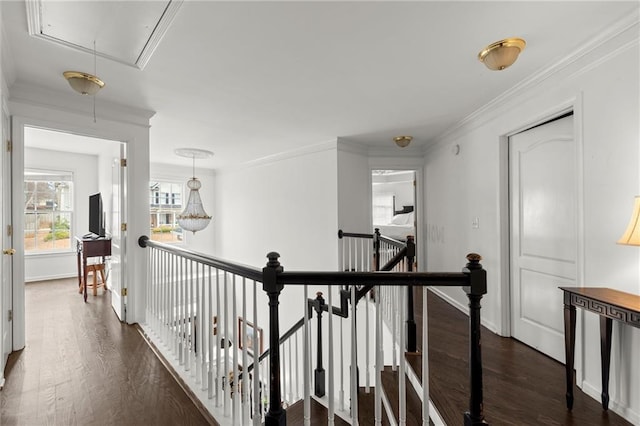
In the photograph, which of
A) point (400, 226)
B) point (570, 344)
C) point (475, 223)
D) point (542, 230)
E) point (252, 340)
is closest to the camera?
point (570, 344)

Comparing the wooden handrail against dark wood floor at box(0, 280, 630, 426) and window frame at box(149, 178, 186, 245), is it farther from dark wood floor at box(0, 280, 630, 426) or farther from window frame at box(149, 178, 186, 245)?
window frame at box(149, 178, 186, 245)

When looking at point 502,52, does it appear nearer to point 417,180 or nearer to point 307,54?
point 307,54

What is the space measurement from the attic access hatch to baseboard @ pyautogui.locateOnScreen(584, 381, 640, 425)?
11.4 ft

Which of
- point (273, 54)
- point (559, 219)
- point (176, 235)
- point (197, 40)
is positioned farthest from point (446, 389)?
point (176, 235)

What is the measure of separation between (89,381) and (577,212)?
371 centimetres

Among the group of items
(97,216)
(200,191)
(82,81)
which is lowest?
(97,216)

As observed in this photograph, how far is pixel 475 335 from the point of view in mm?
1171

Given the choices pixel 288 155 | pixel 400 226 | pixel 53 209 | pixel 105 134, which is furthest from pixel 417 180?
pixel 53 209

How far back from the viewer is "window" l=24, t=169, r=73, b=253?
523 centimetres

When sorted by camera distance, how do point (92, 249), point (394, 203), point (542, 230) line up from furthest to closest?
point (394, 203) → point (92, 249) → point (542, 230)

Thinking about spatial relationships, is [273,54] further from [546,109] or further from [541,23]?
[546,109]

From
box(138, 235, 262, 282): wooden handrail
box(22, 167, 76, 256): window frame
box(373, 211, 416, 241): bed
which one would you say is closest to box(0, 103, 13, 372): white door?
box(138, 235, 262, 282): wooden handrail

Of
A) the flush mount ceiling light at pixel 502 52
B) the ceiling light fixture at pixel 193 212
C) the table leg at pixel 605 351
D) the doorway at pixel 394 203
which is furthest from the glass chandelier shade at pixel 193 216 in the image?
the table leg at pixel 605 351

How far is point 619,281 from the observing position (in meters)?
1.83
